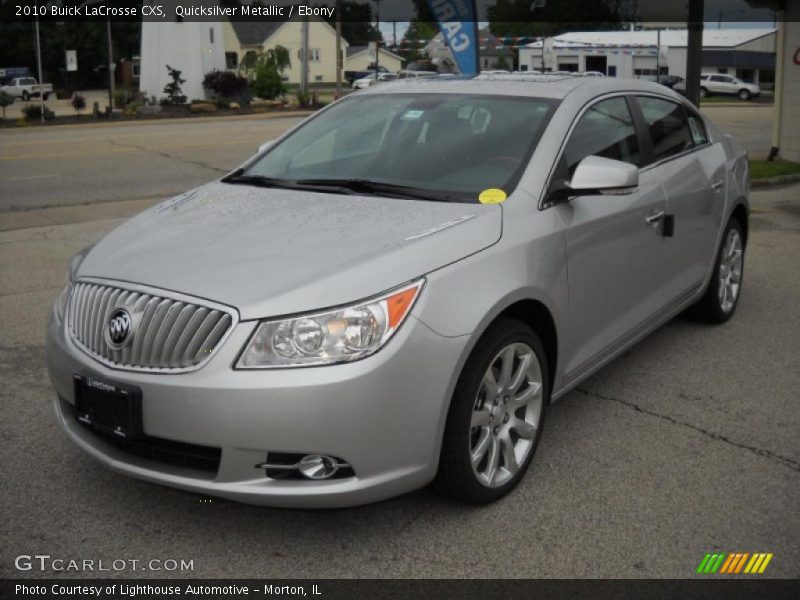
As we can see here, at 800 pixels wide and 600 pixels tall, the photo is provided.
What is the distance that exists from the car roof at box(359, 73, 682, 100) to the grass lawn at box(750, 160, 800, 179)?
938 centimetres

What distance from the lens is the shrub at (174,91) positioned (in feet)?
132

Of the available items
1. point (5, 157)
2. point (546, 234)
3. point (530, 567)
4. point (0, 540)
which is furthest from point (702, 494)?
point (5, 157)

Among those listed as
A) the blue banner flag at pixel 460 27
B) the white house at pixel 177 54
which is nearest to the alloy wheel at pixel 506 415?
the blue banner flag at pixel 460 27

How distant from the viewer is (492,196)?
3951mm

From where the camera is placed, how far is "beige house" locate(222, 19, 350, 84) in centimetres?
8125

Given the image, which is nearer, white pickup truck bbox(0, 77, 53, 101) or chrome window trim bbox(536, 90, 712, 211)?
chrome window trim bbox(536, 90, 712, 211)

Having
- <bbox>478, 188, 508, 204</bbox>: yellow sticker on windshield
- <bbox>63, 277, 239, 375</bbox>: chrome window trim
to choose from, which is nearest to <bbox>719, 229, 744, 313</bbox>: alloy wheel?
<bbox>478, 188, 508, 204</bbox>: yellow sticker on windshield

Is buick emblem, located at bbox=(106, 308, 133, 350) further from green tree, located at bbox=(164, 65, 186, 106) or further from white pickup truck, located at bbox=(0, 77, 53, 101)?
white pickup truck, located at bbox=(0, 77, 53, 101)

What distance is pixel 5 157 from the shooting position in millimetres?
18688

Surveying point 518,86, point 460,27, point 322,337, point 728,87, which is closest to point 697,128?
point 518,86

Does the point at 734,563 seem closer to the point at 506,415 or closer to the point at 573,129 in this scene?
the point at 506,415

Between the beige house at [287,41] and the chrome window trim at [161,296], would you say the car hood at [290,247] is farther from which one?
the beige house at [287,41]

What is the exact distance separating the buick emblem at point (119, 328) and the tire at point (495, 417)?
117 centimetres

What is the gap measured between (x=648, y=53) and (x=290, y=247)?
180 ft
